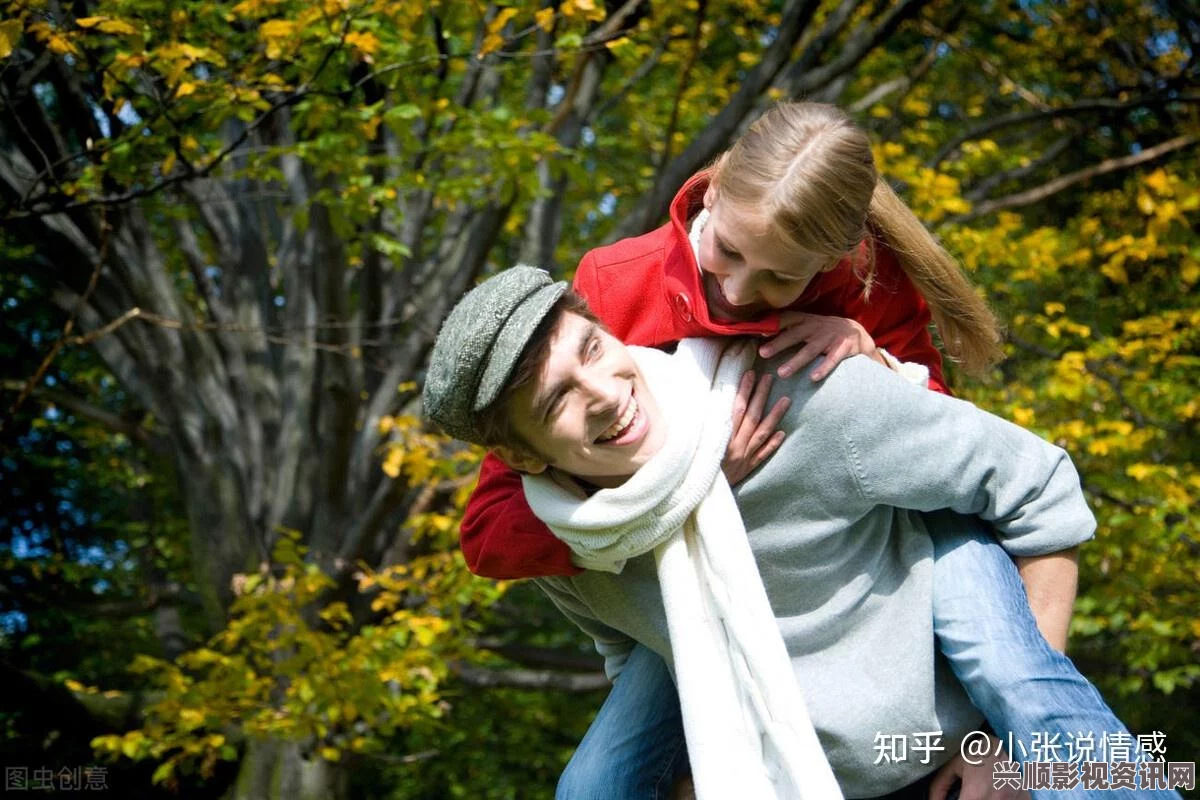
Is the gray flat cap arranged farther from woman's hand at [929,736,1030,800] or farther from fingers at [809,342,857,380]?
woman's hand at [929,736,1030,800]

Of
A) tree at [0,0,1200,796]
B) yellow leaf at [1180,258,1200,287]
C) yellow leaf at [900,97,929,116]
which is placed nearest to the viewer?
tree at [0,0,1200,796]

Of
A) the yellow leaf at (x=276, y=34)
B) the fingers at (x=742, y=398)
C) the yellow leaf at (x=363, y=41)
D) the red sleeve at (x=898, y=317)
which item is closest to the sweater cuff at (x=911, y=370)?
the red sleeve at (x=898, y=317)

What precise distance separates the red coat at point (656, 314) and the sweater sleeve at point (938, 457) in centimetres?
18

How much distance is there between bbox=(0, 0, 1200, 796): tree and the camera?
3.79 m

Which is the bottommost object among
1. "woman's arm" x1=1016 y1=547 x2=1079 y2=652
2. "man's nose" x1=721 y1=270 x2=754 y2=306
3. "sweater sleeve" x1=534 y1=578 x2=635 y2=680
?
"woman's arm" x1=1016 y1=547 x2=1079 y2=652

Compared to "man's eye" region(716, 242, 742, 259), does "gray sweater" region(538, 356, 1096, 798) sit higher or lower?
lower

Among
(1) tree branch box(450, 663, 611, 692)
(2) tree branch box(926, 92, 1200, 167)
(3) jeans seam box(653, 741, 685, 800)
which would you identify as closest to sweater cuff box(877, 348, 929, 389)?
(3) jeans seam box(653, 741, 685, 800)

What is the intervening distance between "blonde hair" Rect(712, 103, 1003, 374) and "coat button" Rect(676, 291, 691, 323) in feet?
0.57

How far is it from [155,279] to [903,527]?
442 cm

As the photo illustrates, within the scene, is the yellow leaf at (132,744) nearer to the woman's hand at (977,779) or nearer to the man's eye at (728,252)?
the woman's hand at (977,779)

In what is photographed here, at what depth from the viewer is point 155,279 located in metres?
5.56

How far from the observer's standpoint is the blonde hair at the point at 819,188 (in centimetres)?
182

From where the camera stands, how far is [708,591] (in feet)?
6.17

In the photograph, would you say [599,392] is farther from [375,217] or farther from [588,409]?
[375,217]
